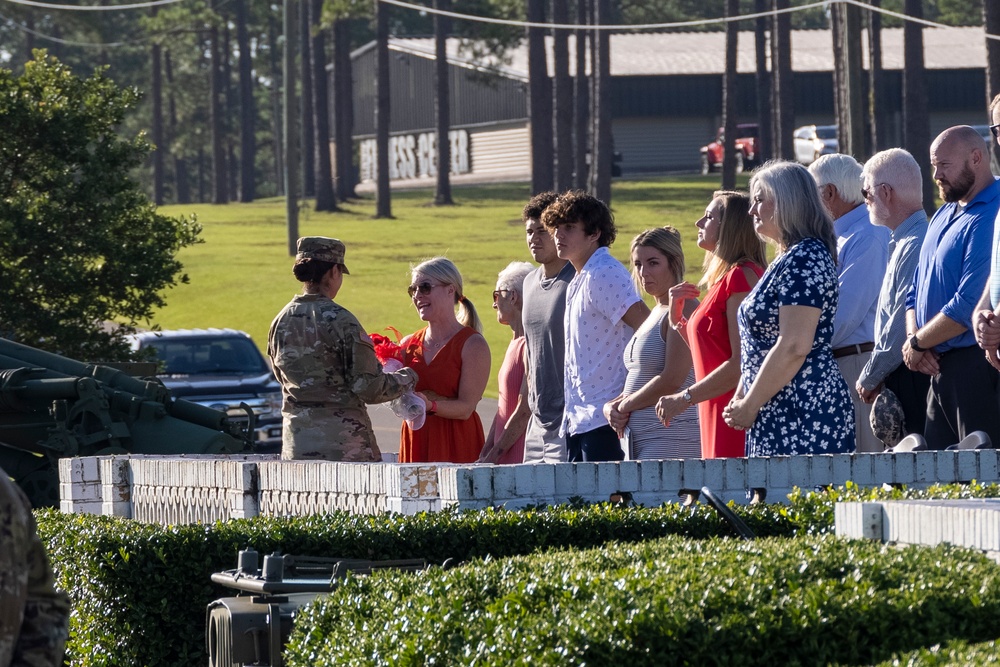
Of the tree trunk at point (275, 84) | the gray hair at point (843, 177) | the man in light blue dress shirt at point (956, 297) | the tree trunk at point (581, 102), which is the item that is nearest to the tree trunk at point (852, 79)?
the gray hair at point (843, 177)

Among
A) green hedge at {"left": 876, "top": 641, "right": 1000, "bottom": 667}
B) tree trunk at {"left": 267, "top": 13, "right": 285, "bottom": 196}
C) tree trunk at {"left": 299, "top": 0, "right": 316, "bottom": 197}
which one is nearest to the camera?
green hedge at {"left": 876, "top": 641, "right": 1000, "bottom": 667}

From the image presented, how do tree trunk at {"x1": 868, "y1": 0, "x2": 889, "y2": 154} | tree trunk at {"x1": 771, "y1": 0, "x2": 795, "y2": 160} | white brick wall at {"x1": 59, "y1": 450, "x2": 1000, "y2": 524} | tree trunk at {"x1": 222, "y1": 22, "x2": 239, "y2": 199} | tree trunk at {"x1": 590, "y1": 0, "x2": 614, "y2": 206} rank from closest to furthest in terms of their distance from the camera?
white brick wall at {"x1": 59, "y1": 450, "x2": 1000, "y2": 524} < tree trunk at {"x1": 590, "y1": 0, "x2": 614, "y2": 206} < tree trunk at {"x1": 868, "y1": 0, "x2": 889, "y2": 154} < tree trunk at {"x1": 771, "y1": 0, "x2": 795, "y2": 160} < tree trunk at {"x1": 222, "y1": 22, "x2": 239, "y2": 199}

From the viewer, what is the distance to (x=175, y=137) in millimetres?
88812

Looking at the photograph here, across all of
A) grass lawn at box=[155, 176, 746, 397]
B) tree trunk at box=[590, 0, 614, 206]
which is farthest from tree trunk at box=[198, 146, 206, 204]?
tree trunk at box=[590, 0, 614, 206]

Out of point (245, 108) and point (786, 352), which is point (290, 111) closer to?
point (786, 352)

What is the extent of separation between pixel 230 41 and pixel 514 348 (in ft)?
270

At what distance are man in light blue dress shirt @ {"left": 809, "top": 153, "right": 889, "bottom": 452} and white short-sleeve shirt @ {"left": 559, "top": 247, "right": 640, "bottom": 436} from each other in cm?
96

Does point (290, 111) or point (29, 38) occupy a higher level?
point (29, 38)

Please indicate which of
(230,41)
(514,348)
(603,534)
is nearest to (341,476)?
(603,534)

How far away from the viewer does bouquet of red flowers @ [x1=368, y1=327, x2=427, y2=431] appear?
24.4ft

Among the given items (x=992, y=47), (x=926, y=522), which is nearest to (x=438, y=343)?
(x=926, y=522)

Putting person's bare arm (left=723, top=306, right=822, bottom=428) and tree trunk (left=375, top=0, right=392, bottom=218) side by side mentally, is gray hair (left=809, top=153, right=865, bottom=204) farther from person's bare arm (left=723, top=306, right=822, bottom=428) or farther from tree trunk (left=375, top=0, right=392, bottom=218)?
tree trunk (left=375, top=0, right=392, bottom=218)

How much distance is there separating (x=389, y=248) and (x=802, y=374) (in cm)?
4046

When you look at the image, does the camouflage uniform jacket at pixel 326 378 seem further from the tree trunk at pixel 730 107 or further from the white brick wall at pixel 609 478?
the tree trunk at pixel 730 107
